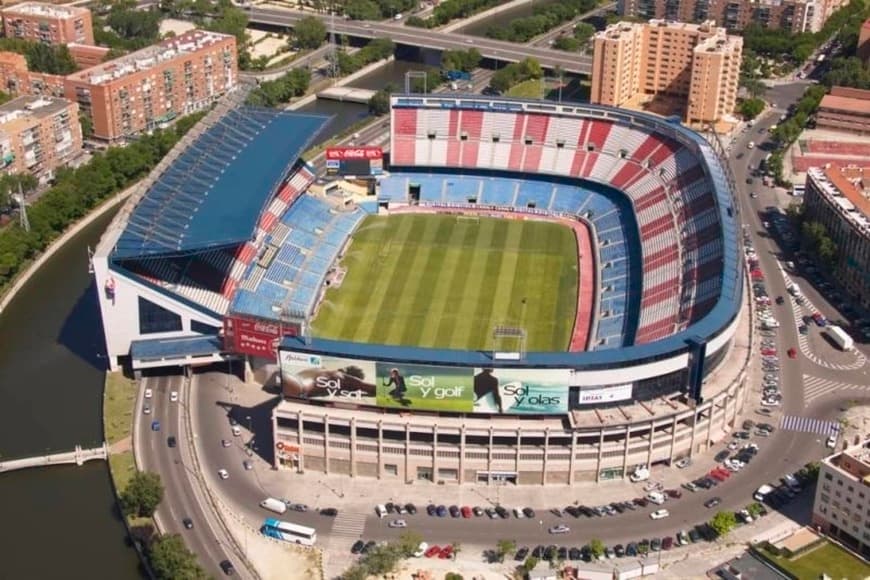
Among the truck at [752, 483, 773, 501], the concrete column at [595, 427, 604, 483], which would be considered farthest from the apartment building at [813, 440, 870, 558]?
the concrete column at [595, 427, 604, 483]

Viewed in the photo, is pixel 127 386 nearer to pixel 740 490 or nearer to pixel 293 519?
pixel 293 519

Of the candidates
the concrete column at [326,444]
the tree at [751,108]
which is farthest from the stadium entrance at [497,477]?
the tree at [751,108]

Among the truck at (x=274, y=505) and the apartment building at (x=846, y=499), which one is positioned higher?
the apartment building at (x=846, y=499)

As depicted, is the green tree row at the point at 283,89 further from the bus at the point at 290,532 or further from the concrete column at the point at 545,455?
the bus at the point at 290,532

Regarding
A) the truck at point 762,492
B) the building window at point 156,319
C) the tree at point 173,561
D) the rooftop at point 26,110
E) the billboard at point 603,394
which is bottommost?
the truck at point 762,492

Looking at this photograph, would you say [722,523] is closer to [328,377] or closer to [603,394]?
[603,394]
